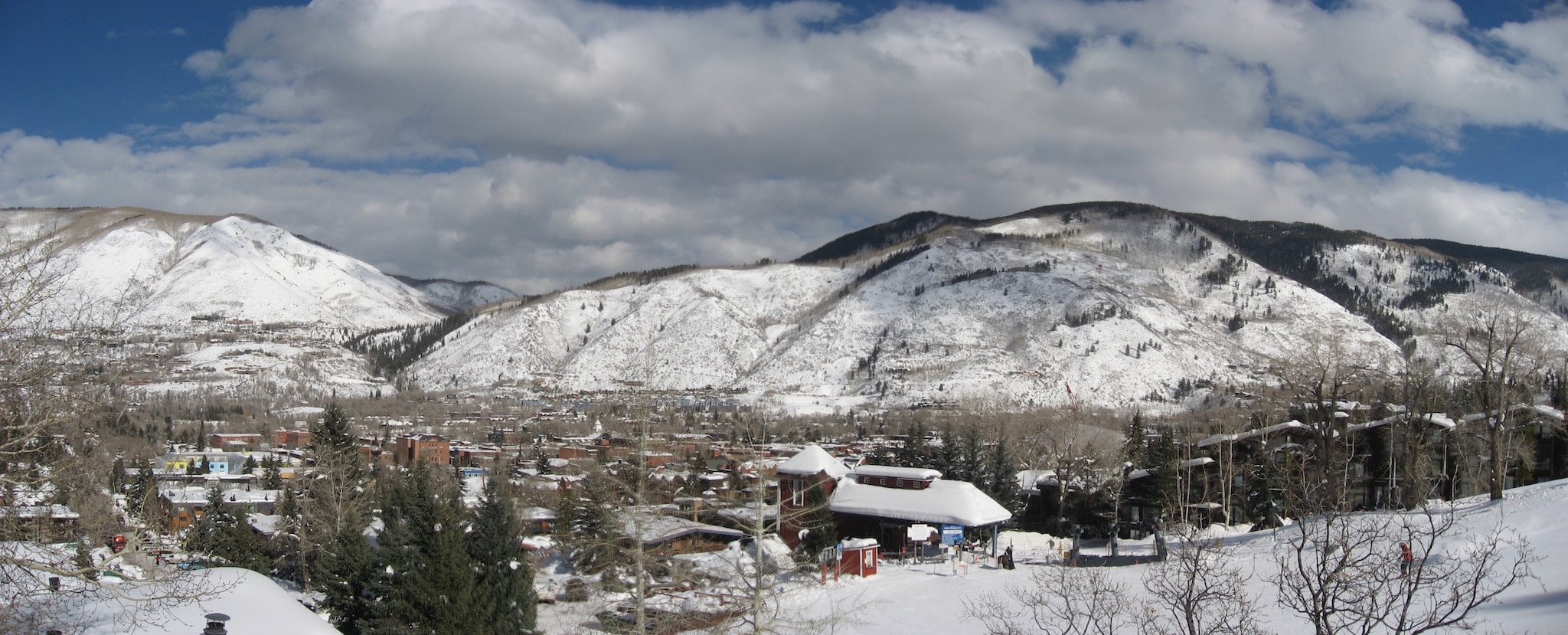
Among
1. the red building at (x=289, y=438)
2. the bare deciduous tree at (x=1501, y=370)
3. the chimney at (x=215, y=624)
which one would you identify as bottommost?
the red building at (x=289, y=438)

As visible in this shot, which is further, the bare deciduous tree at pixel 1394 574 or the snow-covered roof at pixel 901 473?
the snow-covered roof at pixel 901 473

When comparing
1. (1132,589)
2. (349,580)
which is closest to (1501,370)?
(1132,589)

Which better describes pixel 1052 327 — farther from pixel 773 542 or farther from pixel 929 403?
pixel 773 542

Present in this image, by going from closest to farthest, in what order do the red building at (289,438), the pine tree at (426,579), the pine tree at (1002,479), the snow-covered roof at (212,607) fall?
the snow-covered roof at (212,607) → the pine tree at (426,579) → the pine tree at (1002,479) → the red building at (289,438)

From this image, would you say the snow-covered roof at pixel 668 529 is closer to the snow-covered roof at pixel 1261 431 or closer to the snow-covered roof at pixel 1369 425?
the snow-covered roof at pixel 1261 431

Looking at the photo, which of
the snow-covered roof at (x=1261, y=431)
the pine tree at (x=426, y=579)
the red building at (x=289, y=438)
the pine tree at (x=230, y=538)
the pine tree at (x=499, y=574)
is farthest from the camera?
the red building at (x=289, y=438)

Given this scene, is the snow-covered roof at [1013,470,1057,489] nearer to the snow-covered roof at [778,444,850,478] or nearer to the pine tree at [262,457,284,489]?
the snow-covered roof at [778,444,850,478]

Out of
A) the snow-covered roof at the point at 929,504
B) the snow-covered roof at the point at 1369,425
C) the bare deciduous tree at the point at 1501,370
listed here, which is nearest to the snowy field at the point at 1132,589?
the bare deciduous tree at the point at 1501,370
